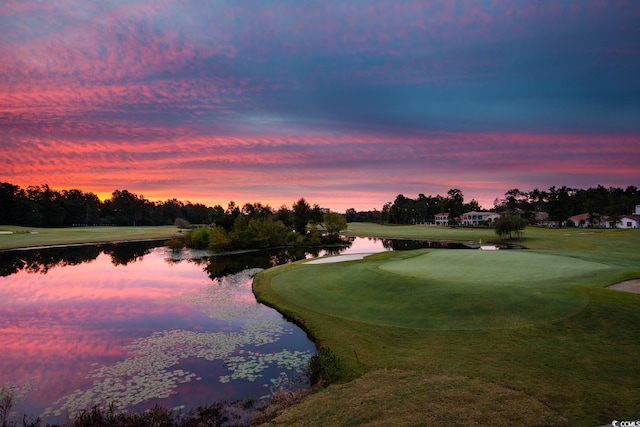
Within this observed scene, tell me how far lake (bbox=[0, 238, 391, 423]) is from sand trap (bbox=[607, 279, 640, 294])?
56.8ft

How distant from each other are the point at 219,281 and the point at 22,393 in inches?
845

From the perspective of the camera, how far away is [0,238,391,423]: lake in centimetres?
1221

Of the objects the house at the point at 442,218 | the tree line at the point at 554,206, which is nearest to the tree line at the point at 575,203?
the tree line at the point at 554,206

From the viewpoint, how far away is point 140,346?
16656 mm

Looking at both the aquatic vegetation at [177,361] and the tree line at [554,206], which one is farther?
the tree line at [554,206]

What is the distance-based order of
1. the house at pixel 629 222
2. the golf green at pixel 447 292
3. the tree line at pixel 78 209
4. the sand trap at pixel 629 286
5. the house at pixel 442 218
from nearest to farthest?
1. the golf green at pixel 447 292
2. the sand trap at pixel 629 286
3. the house at pixel 629 222
4. the tree line at pixel 78 209
5. the house at pixel 442 218

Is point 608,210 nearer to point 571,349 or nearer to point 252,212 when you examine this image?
point 252,212

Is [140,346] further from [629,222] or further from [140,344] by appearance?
[629,222]

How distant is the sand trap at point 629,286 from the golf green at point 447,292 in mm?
1800

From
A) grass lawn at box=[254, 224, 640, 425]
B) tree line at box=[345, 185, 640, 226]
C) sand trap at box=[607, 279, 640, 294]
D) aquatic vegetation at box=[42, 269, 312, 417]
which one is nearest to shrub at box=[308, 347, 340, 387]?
grass lawn at box=[254, 224, 640, 425]

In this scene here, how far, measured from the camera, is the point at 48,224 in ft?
455

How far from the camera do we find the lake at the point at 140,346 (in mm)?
12211

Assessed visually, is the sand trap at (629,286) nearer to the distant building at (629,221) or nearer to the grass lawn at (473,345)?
the grass lawn at (473,345)

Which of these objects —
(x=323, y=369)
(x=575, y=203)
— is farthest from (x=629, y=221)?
(x=323, y=369)
